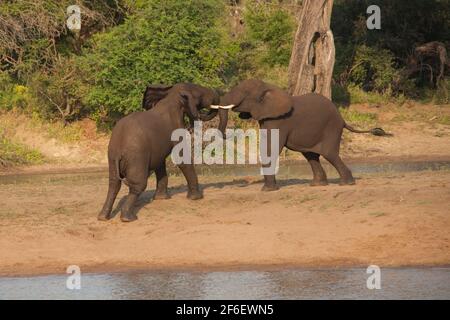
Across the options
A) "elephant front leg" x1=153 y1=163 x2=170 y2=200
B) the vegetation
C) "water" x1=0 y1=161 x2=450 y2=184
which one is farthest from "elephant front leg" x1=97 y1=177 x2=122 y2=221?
the vegetation

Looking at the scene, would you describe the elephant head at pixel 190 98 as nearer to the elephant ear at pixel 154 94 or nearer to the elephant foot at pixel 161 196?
the elephant ear at pixel 154 94

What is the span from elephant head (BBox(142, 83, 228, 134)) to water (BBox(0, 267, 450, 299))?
314 cm

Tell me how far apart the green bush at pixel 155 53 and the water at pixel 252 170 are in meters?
2.15

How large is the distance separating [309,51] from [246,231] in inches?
461

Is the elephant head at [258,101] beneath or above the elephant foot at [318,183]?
above

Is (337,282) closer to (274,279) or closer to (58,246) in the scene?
(274,279)

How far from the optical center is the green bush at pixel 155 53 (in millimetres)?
20516

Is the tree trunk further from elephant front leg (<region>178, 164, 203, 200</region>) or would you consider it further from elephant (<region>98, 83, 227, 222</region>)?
elephant front leg (<region>178, 164, 203, 200</region>)

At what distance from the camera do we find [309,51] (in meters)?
21.8

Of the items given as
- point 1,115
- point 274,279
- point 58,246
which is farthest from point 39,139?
point 274,279

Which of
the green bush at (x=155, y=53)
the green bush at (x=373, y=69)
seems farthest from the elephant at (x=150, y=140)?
the green bush at (x=373, y=69)

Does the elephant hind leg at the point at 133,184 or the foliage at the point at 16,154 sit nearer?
the elephant hind leg at the point at 133,184

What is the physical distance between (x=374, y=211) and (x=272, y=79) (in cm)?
1261

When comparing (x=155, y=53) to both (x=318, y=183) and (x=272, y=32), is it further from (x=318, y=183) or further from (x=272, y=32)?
(x=318, y=183)
